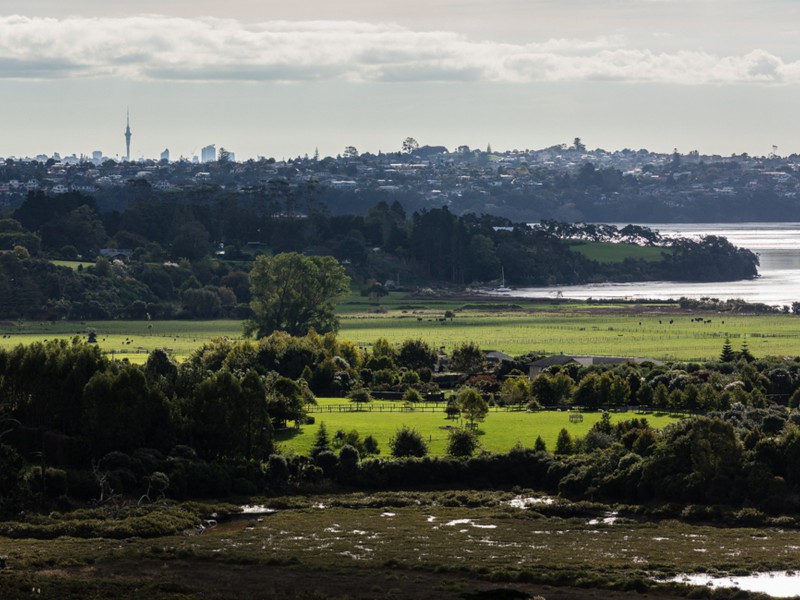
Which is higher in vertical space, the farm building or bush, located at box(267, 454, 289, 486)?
the farm building

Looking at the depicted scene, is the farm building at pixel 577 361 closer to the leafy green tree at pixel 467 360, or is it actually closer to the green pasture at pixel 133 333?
the leafy green tree at pixel 467 360

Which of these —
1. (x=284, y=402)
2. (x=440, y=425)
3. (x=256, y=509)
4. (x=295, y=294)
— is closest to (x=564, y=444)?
(x=440, y=425)

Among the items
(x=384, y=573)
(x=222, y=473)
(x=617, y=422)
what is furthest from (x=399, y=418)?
(x=384, y=573)

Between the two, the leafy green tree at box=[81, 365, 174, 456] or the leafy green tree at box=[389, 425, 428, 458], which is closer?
the leafy green tree at box=[81, 365, 174, 456]

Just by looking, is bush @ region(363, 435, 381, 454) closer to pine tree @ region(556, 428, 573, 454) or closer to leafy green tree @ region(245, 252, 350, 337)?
pine tree @ region(556, 428, 573, 454)

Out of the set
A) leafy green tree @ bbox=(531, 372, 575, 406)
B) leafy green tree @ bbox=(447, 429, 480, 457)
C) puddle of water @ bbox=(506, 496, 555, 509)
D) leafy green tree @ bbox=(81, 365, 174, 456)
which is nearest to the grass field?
leafy green tree @ bbox=(531, 372, 575, 406)

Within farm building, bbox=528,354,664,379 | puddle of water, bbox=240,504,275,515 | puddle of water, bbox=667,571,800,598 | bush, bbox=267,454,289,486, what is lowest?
puddle of water, bbox=667,571,800,598

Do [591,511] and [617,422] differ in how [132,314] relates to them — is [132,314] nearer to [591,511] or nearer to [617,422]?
[617,422]
